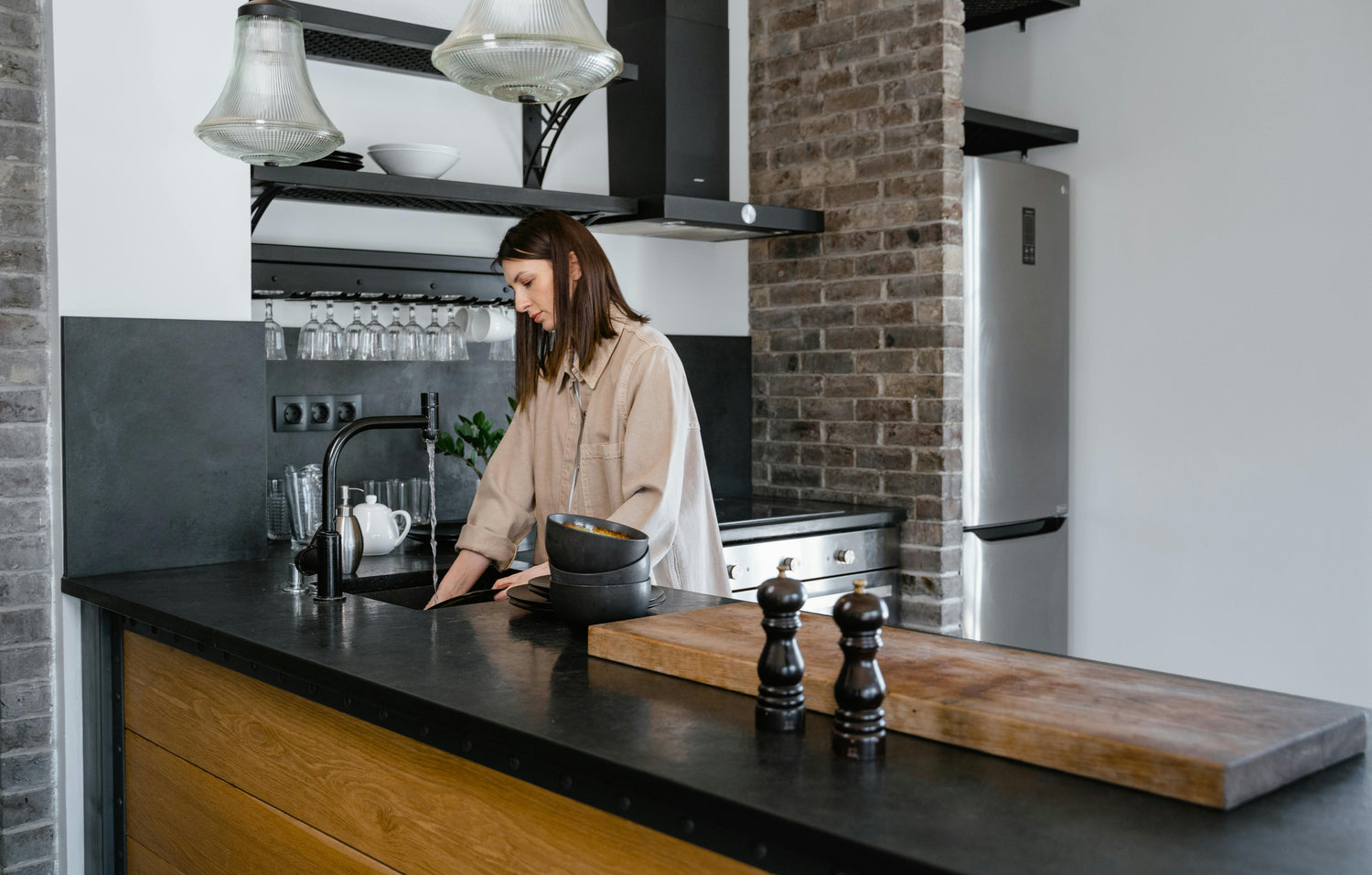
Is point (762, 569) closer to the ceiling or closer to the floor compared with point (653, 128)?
closer to the floor

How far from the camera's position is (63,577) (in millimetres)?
2316

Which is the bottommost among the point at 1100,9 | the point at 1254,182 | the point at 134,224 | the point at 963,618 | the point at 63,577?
the point at 963,618

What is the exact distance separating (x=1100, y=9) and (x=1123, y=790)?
3.29 meters

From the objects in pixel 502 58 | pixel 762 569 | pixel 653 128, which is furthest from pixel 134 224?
pixel 762 569

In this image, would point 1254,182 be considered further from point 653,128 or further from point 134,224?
point 134,224

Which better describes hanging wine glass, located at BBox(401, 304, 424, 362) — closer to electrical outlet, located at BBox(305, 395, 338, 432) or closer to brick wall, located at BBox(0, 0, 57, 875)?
electrical outlet, located at BBox(305, 395, 338, 432)

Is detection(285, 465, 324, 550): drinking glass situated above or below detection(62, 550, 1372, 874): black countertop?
above

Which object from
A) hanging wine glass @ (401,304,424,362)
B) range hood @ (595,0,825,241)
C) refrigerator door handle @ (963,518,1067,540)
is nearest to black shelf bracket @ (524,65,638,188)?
range hood @ (595,0,825,241)

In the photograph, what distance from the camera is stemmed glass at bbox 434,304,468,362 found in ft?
9.37

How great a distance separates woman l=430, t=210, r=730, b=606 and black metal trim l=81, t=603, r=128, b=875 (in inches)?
25.3

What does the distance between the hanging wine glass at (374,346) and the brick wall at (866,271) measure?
144 cm

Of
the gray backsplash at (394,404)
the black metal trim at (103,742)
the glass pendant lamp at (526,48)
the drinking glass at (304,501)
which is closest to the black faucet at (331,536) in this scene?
the black metal trim at (103,742)

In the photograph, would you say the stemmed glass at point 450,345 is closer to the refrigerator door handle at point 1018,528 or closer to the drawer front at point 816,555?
the drawer front at point 816,555

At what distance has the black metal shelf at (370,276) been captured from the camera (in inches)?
110
